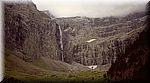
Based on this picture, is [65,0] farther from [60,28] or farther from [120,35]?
[120,35]

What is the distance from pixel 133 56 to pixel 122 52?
32 cm

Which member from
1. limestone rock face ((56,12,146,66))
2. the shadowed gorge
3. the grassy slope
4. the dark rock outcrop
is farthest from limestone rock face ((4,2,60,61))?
Answer: the dark rock outcrop

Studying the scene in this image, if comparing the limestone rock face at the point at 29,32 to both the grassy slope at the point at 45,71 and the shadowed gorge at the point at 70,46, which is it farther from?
the grassy slope at the point at 45,71

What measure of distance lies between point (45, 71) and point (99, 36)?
5.35 feet

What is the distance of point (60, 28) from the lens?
10.2 m

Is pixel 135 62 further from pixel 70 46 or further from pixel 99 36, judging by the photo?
pixel 70 46

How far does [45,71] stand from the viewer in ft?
33.3

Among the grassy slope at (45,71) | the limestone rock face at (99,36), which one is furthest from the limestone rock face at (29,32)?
the limestone rock face at (99,36)

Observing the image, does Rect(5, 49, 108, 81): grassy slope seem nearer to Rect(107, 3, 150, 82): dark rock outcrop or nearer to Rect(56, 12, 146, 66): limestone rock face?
Rect(56, 12, 146, 66): limestone rock face

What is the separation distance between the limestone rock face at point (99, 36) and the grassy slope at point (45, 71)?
12.0 inches

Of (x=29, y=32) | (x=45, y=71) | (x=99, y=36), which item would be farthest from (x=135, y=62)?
(x=29, y=32)

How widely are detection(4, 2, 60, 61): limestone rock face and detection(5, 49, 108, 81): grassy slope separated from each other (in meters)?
0.17

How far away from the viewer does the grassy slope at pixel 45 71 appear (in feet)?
33.0

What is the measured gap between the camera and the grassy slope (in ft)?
33.0
